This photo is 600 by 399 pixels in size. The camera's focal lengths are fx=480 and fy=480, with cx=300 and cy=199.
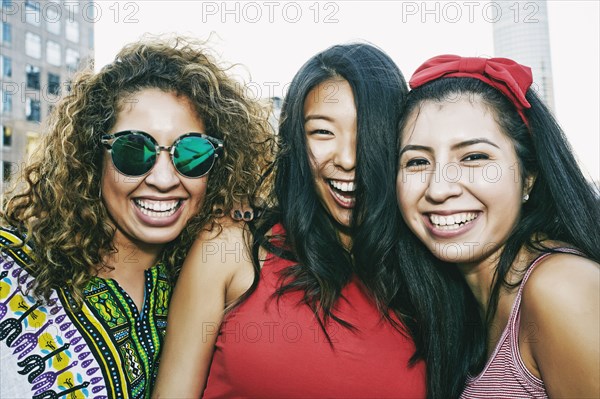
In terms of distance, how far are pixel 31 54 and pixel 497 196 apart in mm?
38177

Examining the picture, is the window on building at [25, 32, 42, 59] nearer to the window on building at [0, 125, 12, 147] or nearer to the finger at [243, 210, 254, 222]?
the window on building at [0, 125, 12, 147]

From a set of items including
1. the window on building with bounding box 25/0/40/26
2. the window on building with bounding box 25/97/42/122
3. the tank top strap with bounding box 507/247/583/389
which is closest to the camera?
the tank top strap with bounding box 507/247/583/389

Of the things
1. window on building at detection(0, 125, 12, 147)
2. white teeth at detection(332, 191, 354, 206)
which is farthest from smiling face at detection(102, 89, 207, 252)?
window on building at detection(0, 125, 12, 147)

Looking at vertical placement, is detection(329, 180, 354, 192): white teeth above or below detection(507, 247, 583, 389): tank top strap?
above

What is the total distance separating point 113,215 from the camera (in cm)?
241

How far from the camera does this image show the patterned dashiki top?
6.64ft

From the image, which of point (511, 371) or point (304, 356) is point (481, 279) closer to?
point (511, 371)

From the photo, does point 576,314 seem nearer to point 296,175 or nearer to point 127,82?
point 296,175

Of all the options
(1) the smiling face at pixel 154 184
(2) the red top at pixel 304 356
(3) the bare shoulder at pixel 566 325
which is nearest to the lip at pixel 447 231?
(3) the bare shoulder at pixel 566 325

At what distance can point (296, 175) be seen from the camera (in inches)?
102

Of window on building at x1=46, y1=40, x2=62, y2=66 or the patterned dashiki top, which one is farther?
window on building at x1=46, y1=40, x2=62, y2=66

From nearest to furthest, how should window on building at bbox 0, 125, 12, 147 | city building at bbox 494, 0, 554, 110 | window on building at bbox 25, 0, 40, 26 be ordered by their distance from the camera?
window on building at bbox 0, 125, 12, 147 → window on building at bbox 25, 0, 40, 26 → city building at bbox 494, 0, 554, 110

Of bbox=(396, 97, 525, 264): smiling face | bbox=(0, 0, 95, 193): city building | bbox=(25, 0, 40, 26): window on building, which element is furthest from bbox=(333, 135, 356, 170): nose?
bbox=(25, 0, 40, 26): window on building

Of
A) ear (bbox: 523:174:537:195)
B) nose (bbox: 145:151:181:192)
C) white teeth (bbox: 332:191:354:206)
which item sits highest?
→ nose (bbox: 145:151:181:192)
